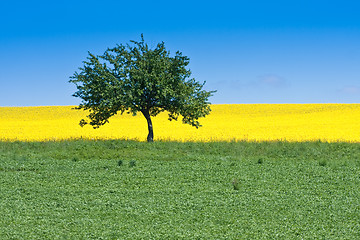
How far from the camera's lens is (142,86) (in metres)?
30.9

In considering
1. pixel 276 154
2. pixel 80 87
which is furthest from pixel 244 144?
pixel 80 87

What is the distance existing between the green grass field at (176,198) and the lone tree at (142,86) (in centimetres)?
803

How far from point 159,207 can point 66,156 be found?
1290 cm

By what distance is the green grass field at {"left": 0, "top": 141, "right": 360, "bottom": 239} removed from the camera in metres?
9.36

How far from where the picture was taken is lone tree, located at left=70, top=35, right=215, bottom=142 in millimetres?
29906

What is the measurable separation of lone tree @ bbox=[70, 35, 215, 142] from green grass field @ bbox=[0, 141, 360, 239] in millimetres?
8034

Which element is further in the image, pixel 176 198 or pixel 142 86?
pixel 142 86

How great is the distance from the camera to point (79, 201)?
12.0 metres

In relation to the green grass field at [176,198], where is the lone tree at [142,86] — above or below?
above

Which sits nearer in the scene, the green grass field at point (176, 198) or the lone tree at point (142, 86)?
the green grass field at point (176, 198)

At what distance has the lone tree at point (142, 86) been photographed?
29.9 metres

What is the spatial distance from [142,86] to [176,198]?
63.5 ft

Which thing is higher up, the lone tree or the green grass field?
the lone tree

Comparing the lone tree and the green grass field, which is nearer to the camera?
the green grass field
